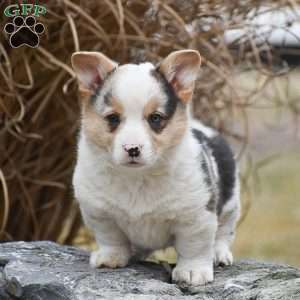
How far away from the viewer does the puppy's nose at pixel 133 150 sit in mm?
1981

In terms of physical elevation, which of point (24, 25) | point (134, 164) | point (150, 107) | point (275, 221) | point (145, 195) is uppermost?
point (24, 25)

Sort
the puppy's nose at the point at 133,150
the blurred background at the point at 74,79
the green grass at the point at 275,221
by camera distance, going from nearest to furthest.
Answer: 1. the puppy's nose at the point at 133,150
2. the blurred background at the point at 74,79
3. the green grass at the point at 275,221

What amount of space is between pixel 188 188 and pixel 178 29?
84cm

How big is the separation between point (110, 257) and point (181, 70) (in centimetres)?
49

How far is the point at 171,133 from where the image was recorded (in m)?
2.10

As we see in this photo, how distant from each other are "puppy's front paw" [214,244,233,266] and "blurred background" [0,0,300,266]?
573mm

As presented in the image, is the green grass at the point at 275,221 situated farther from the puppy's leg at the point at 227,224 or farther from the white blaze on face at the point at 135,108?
the white blaze on face at the point at 135,108

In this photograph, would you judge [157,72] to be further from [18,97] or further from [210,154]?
[18,97]

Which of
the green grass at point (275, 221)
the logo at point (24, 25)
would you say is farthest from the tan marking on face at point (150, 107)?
the green grass at point (275, 221)

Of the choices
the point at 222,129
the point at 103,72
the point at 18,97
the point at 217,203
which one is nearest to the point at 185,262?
the point at 217,203

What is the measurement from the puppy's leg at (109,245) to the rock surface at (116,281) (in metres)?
0.03

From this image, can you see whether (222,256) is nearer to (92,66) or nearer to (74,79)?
(92,66)

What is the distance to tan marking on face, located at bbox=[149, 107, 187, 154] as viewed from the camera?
2061 millimetres

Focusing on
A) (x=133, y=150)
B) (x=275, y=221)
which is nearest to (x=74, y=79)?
(x=133, y=150)
